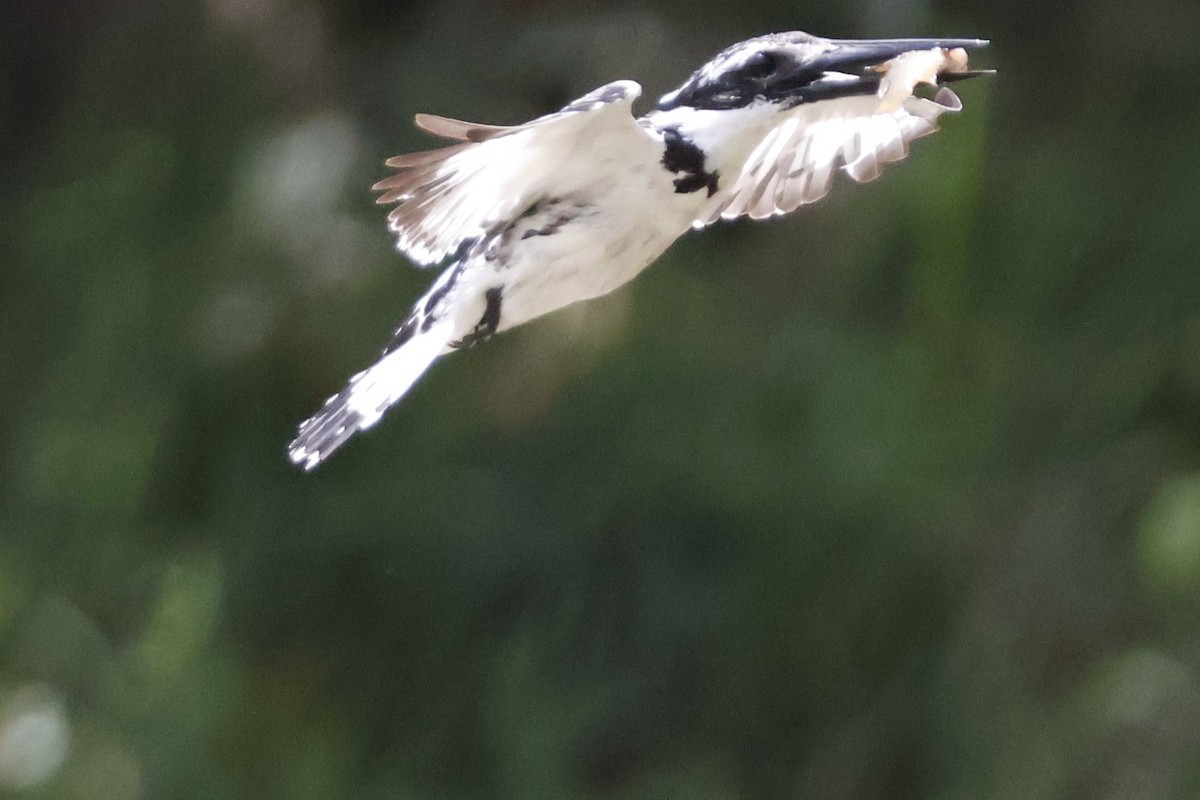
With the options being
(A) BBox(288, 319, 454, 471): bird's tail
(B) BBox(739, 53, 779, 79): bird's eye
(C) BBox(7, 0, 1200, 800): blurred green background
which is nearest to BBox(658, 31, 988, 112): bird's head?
(B) BBox(739, 53, 779, 79): bird's eye

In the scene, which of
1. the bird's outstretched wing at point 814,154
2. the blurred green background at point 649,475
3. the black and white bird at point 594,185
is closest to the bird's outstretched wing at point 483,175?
the black and white bird at point 594,185

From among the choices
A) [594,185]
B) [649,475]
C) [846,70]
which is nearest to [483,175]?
[594,185]

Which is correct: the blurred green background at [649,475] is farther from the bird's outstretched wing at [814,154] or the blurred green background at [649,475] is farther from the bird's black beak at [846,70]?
the bird's black beak at [846,70]

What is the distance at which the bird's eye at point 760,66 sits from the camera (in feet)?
2.23

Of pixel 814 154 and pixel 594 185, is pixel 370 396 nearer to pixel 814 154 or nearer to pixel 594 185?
pixel 594 185

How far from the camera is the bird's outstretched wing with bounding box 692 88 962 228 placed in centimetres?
75

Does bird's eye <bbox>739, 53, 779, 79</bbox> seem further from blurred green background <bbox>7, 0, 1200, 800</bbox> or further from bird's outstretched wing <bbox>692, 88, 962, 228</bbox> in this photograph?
blurred green background <bbox>7, 0, 1200, 800</bbox>

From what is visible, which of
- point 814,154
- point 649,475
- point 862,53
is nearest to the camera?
point 862,53

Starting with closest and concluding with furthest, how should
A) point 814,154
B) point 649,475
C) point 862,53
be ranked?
point 862,53
point 814,154
point 649,475

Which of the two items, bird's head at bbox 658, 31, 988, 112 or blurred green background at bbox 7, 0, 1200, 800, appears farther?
blurred green background at bbox 7, 0, 1200, 800

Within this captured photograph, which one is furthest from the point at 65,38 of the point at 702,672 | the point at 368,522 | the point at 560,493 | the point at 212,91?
the point at 702,672

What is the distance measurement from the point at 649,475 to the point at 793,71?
108 centimetres

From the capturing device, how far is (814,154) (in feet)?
2.60

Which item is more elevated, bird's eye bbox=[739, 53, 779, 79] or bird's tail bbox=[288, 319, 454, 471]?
bird's eye bbox=[739, 53, 779, 79]
